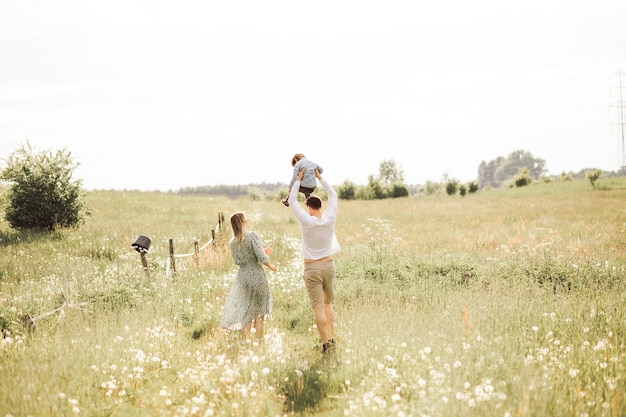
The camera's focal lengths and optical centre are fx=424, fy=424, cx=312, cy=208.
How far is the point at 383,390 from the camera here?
4.64 metres

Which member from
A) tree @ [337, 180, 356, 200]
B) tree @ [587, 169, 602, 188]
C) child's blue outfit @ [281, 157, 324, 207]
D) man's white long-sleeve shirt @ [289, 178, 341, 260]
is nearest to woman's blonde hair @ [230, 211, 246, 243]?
child's blue outfit @ [281, 157, 324, 207]

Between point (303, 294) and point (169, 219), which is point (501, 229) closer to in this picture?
point (303, 294)

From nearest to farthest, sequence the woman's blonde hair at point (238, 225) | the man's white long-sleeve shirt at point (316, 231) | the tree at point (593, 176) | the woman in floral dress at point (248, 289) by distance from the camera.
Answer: the man's white long-sleeve shirt at point (316, 231), the woman's blonde hair at point (238, 225), the woman in floral dress at point (248, 289), the tree at point (593, 176)

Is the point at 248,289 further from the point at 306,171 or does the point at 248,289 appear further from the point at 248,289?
the point at 306,171

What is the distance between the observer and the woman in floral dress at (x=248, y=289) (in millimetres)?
6723

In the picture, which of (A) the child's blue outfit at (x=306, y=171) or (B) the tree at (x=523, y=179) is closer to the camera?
(A) the child's blue outfit at (x=306, y=171)

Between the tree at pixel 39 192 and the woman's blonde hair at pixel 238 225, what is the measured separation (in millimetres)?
14467

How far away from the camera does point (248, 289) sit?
22.4 feet

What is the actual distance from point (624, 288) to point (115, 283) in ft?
33.8

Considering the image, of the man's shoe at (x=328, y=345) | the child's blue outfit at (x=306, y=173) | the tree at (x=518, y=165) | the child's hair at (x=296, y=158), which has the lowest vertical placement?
the man's shoe at (x=328, y=345)

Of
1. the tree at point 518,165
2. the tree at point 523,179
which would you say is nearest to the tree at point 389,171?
the tree at point 523,179

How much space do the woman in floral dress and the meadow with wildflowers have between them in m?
0.33

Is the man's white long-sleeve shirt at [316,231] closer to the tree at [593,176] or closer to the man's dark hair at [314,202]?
the man's dark hair at [314,202]

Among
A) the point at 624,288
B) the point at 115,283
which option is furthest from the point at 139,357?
the point at 624,288
